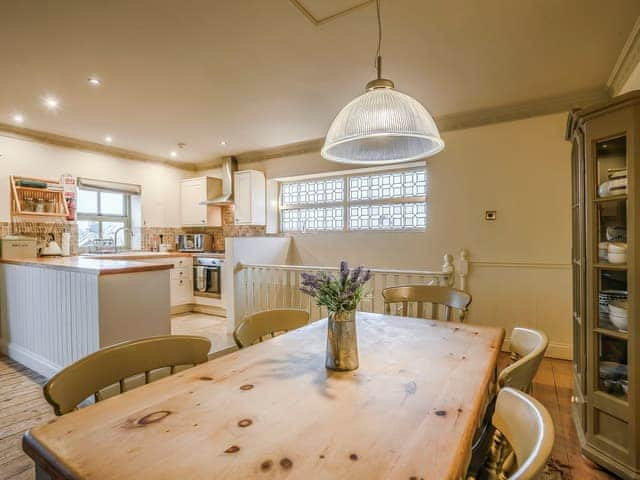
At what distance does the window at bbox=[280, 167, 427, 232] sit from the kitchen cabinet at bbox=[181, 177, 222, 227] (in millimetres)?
1210

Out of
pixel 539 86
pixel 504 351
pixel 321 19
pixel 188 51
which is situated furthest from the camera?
pixel 504 351

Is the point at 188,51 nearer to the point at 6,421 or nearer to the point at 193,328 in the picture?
the point at 6,421

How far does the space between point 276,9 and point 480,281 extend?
3138 mm

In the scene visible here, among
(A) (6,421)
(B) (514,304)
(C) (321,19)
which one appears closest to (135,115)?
(C) (321,19)

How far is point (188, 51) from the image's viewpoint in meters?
2.48

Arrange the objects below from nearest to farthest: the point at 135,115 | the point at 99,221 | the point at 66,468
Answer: the point at 66,468 < the point at 135,115 < the point at 99,221

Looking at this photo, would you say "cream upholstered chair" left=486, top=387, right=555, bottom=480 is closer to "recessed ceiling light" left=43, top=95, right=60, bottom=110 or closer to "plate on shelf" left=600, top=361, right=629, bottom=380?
"plate on shelf" left=600, top=361, right=629, bottom=380

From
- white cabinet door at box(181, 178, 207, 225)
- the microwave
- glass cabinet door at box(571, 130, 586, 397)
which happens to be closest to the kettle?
the microwave

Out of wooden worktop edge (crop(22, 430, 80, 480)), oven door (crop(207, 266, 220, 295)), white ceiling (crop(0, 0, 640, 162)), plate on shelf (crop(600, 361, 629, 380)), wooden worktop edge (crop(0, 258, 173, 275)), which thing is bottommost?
plate on shelf (crop(600, 361, 629, 380))

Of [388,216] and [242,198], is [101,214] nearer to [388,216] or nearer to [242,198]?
[242,198]

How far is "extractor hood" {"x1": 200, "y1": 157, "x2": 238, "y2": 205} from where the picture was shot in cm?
539

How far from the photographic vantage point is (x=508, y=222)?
352 cm

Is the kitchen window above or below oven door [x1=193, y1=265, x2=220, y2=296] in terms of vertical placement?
above

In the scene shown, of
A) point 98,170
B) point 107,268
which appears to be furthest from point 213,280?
point 107,268
